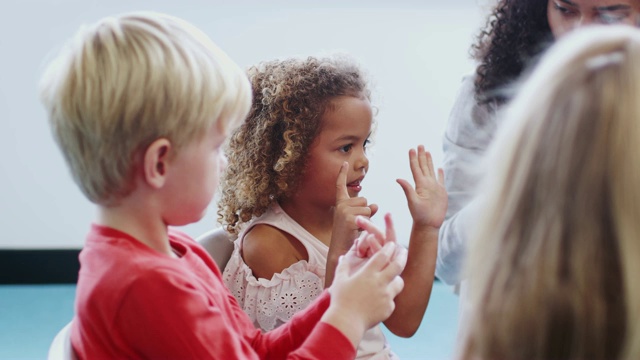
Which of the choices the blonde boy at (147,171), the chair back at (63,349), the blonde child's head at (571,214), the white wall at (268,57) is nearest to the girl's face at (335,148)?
the blonde boy at (147,171)

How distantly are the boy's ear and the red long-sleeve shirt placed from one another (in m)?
0.08

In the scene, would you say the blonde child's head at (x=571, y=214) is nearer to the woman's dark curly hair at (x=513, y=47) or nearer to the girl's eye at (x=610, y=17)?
the girl's eye at (x=610, y=17)

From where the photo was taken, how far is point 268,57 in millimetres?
3432

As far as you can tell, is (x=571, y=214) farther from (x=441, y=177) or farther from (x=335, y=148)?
(x=335, y=148)

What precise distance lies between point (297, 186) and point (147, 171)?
60 centimetres

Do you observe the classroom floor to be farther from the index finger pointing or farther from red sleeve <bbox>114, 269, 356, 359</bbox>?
red sleeve <bbox>114, 269, 356, 359</bbox>

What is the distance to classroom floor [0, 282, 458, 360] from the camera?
298 centimetres

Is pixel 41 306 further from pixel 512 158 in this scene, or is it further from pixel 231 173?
pixel 512 158

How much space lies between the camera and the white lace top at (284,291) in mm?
1535

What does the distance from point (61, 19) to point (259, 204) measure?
213 cm

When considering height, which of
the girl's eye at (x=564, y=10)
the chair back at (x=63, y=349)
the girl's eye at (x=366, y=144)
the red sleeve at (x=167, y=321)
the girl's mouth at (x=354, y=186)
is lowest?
the chair back at (x=63, y=349)

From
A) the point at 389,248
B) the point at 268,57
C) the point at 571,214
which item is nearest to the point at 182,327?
the point at 389,248

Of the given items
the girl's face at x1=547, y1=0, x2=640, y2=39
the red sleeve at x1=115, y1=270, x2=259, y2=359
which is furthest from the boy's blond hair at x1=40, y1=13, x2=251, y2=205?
the girl's face at x1=547, y1=0, x2=640, y2=39

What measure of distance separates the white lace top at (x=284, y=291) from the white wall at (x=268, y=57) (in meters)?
1.89
